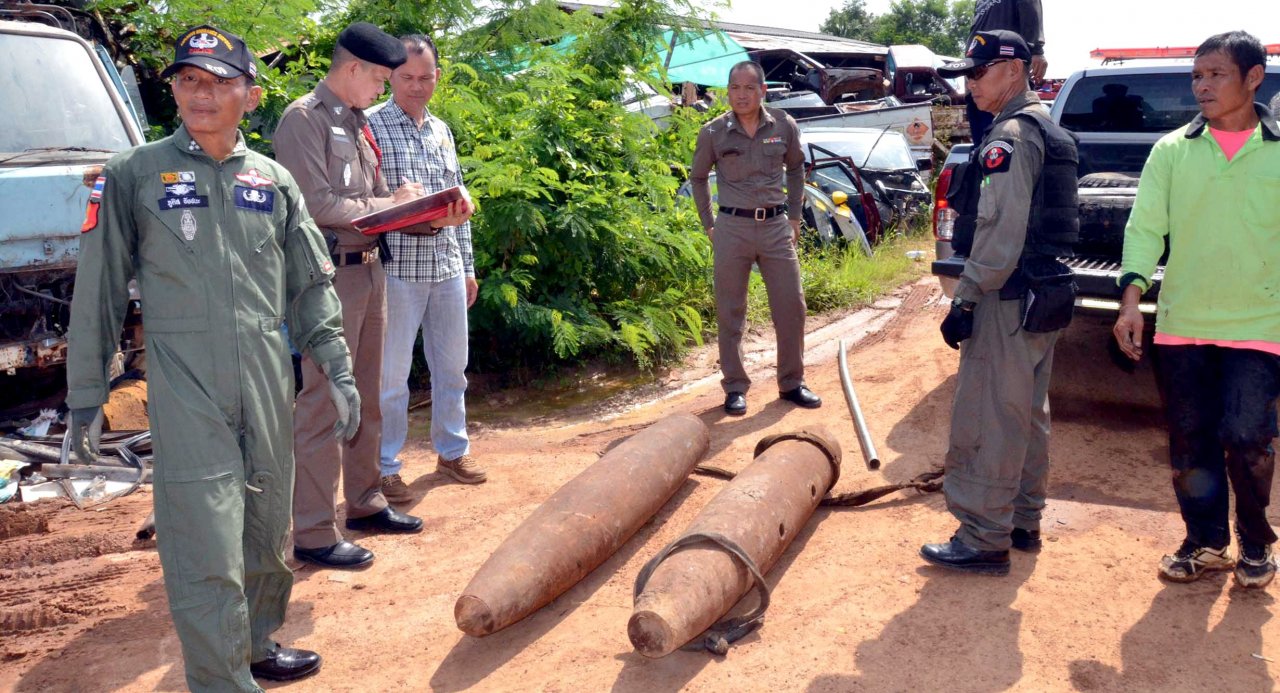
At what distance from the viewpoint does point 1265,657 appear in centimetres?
340

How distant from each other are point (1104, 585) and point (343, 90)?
3.63m

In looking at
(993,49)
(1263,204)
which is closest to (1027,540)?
(1263,204)

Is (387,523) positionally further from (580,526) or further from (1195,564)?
(1195,564)

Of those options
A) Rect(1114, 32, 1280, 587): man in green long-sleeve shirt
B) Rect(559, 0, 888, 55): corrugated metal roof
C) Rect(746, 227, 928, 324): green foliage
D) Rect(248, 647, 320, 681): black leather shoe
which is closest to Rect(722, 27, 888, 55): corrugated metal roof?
Rect(559, 0, 888, 55): corrugated metal roof

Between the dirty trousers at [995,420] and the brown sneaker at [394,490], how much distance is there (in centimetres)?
256

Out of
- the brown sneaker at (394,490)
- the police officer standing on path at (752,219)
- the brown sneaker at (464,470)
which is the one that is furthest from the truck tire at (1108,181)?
the brown sneaker at (394,490)

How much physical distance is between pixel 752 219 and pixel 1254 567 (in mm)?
3333

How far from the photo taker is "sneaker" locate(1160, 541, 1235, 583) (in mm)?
3924

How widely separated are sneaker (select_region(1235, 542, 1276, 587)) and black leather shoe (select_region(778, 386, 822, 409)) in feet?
9.36

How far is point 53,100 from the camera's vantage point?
19.9 ft

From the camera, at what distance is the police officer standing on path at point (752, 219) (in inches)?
245

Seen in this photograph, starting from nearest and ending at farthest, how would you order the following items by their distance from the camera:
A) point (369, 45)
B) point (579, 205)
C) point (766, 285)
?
1. point (369, 45)
2. point (766, 285)
3. point (579, 205)

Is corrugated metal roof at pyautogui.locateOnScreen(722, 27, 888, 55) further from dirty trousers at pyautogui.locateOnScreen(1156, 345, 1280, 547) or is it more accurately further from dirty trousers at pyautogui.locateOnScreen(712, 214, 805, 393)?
dirty trousers at pyautogui.locateOnScreen(1156, 345, 1280, 547)

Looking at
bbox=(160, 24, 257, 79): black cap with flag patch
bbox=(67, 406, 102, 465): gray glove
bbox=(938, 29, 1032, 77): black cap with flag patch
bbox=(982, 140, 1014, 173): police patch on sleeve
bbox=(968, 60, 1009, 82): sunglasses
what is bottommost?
bbox=(67, 406, 102, 465): gray glove
